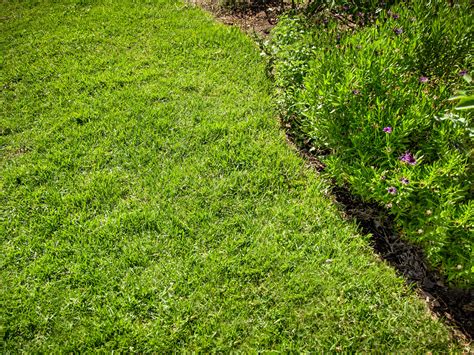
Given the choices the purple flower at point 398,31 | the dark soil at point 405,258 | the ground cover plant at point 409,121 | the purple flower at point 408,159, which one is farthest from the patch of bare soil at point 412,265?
the purple flower at point 398,31

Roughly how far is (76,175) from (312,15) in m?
3.84

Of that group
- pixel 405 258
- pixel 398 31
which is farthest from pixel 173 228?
pixel 398 31

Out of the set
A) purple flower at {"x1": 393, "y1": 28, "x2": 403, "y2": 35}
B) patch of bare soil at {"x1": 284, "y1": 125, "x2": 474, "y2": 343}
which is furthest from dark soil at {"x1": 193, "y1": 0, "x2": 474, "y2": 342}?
purple flower at {"x1": 393, "y1": 28, "x2": 403, "y2": 35}

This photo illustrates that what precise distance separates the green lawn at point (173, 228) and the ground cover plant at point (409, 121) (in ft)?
1.44

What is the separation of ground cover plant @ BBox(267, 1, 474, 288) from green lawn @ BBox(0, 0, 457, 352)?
440 millimetres

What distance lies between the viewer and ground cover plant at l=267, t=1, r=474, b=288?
2.35 metres


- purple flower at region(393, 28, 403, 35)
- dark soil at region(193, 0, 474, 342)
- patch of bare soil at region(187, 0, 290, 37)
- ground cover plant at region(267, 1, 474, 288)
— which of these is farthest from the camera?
patch of bare soil at region(187, 0, 290, 37)

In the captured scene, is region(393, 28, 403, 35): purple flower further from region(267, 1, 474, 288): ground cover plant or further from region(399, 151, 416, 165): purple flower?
region(399, 151, 416, 165): purple flower

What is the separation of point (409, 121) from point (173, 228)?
205 centimetres

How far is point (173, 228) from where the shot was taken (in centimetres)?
Result: 292

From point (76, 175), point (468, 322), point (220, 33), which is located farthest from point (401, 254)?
point (220, 33)

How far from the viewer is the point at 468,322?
95.1 inches

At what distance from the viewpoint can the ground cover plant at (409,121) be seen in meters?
2.35

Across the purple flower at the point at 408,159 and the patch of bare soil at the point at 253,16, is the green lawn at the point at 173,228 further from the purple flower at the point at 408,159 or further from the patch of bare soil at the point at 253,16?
the patch of bare soil at the point at 253,16
